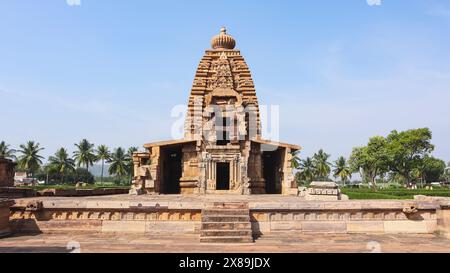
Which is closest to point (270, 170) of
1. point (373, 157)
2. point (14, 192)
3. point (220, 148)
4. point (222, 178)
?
point (222, 178)

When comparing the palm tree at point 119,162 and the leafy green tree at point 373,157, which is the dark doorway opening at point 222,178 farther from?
the palm tree at point 119,162

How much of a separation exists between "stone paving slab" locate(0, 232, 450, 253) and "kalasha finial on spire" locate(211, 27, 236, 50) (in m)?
19.8

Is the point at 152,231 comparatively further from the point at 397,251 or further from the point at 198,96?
the point at 198,96

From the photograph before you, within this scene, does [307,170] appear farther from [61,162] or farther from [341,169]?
[61,162]

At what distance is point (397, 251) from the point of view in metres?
8.34

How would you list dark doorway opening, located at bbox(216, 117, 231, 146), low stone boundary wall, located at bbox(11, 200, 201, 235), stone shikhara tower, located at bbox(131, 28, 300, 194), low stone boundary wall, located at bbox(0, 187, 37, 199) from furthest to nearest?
dark doorway opening, located at bbox(216, 117, 231, 146), stone shikhara tower, located at bbox(131, 28, 300, 194), low stone boundary wall, located at bbox(0, 187, 37, 199), low stone boundary wall, located at bbox(11, 200, 201, 235)

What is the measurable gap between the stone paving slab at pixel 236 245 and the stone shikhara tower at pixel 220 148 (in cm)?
1044

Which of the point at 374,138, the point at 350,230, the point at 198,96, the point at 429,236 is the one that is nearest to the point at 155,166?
the point at 198,96

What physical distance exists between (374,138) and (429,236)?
4421cm

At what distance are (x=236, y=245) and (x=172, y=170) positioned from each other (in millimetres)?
17391

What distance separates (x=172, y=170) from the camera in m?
25.8

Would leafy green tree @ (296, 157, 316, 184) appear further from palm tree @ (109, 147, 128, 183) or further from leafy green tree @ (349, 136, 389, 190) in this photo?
palm tree @ (109, 147, 128, 183)

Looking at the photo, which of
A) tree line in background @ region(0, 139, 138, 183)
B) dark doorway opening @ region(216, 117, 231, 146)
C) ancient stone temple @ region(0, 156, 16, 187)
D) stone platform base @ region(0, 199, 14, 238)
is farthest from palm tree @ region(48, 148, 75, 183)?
stone platform base @ region(0, 199, 14, 238)

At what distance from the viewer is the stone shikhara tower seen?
70.1ft
